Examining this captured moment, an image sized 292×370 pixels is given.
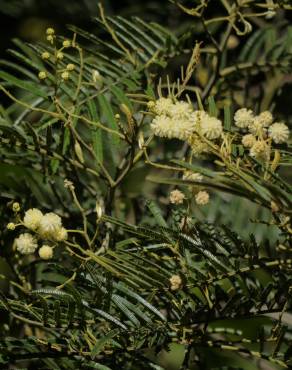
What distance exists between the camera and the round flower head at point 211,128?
1.71 feet

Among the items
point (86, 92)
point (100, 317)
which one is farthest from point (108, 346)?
point (86, 92)

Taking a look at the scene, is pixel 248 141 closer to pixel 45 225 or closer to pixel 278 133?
pixel 278 133

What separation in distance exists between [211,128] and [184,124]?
2 centimetres

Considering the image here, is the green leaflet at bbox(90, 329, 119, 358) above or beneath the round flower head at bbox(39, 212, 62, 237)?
beneath

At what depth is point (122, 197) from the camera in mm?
943

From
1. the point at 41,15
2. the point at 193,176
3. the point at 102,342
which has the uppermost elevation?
the point at 41,15

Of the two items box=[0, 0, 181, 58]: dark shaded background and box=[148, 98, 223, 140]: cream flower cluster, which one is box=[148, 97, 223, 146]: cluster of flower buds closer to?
box=[148, 98, 223, 140]: cream flower cluster

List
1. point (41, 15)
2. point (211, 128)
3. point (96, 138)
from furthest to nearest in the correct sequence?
point (41, 15)
point (96, 138)
point (211, 128)

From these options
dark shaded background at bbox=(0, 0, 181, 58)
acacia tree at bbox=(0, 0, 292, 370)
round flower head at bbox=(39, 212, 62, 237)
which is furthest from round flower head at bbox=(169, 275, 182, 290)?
dark shaded background at bbox=(0, 0, 181, 58)

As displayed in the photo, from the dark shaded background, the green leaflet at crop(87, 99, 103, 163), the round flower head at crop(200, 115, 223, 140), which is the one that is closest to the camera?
the round flower head at crop(200, 115, 223, 140)

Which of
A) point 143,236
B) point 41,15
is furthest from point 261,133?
point 41,15

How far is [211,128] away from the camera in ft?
1.71

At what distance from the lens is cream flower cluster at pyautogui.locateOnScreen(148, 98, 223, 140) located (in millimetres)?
522

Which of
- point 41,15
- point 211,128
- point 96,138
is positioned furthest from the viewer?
point 41,15
